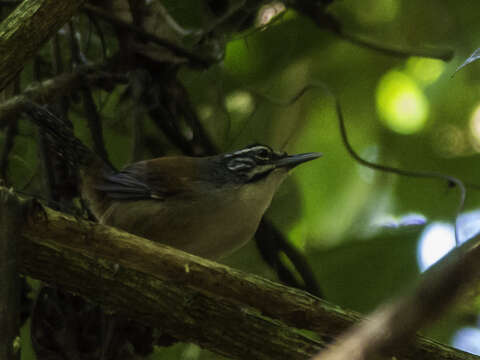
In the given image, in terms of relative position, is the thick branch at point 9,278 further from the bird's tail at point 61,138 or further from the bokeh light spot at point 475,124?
the bokeh light spot at point 475,124

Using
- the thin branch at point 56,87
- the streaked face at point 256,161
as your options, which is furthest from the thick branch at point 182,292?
the streaked face at point 256,161

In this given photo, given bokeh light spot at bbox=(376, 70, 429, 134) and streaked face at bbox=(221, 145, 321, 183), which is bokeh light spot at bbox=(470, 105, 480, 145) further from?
streaked face at bbox=(221, 145, 321, 183)

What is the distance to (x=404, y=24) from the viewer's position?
13.2 ft

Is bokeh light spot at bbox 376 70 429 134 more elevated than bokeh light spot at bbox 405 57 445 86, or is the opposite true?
bokeh light spot at bbox 405 57 445 86

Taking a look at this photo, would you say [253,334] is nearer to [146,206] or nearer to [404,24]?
[146,206]

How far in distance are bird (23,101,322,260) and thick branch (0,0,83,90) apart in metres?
0.87

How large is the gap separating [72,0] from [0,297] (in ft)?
3.65

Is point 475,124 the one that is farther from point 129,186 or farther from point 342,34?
point 129,186

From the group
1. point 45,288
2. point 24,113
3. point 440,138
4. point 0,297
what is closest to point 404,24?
point 440,138

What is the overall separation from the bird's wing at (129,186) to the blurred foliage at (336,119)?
20.3 inches

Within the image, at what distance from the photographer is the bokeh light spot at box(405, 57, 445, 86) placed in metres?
4.07

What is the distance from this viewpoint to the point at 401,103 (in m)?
4.02

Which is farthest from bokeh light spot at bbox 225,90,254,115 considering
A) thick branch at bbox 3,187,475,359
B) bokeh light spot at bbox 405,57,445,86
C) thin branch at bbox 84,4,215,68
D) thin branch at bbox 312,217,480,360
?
thin branch at bbox 312,217,480,360

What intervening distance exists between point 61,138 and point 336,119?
1.75 meters
